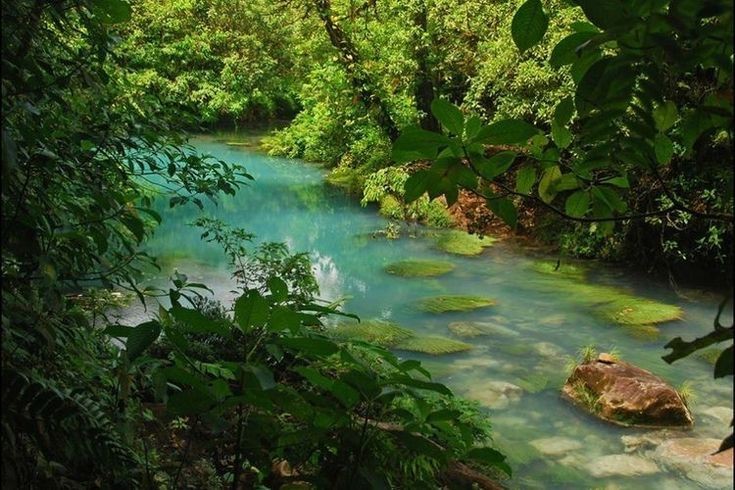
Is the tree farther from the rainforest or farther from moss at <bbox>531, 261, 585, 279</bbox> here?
moss at <bbox>531, 261, 585, 279</bbox>

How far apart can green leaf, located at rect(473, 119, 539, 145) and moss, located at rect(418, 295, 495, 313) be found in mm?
5636

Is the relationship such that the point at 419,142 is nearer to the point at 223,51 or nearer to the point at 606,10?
the point at 606,10

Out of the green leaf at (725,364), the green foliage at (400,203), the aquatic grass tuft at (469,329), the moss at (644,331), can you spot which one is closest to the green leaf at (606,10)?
the green leaf at (725,364)

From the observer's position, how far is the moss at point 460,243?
8461 mm

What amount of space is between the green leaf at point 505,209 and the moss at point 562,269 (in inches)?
265

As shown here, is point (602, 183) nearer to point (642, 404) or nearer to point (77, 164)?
point (77, 164)

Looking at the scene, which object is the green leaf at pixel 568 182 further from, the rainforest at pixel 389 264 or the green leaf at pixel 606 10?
the green leaf at pixel 606 10

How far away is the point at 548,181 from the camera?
1015mm

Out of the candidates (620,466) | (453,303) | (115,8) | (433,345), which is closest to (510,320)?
(453,303)

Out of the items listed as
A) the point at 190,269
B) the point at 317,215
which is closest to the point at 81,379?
the point at 190,269

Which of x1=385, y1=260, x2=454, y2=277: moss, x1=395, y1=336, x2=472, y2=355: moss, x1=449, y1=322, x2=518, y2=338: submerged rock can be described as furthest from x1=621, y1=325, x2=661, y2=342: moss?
x1=385, y1=260, x2=454, y2=277: moss

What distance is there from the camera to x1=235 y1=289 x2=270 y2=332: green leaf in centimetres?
95

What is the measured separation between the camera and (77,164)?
1509 millimetres

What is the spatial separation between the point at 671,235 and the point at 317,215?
4992 mm
